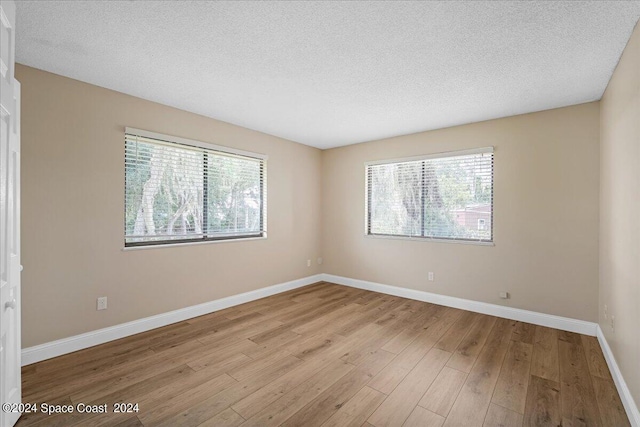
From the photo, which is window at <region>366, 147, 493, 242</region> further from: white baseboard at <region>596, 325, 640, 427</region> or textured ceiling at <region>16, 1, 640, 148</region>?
white baseboard at <region>596, 325, 640, 427</region>

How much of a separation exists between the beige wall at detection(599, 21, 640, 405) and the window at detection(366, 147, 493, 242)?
1.17 meters

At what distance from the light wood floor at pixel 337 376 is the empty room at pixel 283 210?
2 cm

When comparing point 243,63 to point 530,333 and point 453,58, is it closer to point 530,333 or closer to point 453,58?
point 453,58

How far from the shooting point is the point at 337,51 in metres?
2.18

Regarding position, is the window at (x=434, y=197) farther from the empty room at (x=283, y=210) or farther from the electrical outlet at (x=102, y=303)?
the electrical outlet at (x=102, y=303)

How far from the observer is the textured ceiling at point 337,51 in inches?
69.5

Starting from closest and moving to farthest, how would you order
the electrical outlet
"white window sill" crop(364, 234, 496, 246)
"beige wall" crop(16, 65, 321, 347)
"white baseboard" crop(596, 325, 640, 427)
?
"white baseboard" crop(596, 325, 640, 427) → "beige wall" crop(16, 65, 321, 347) → the electrical outlet → "white window sill" crop(364, 234, 496, 246)

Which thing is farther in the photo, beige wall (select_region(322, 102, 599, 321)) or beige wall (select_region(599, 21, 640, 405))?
beige wall (select_region(322, 102, 599, 321))

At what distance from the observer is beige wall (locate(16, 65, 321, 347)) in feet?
8.14

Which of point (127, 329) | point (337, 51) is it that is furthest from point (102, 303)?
point (337, 51)

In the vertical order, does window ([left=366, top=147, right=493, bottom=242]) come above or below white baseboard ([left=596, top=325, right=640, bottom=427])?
above

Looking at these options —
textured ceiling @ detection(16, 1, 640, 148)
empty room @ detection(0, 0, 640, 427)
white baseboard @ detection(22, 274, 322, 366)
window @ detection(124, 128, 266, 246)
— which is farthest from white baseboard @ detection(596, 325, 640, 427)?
window @ detection(124, 128, 266, 246)

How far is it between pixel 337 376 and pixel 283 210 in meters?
2.92

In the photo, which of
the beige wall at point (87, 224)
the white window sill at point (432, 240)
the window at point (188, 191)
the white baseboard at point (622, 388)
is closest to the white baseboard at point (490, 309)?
the white baseboard at point (622, 388)
